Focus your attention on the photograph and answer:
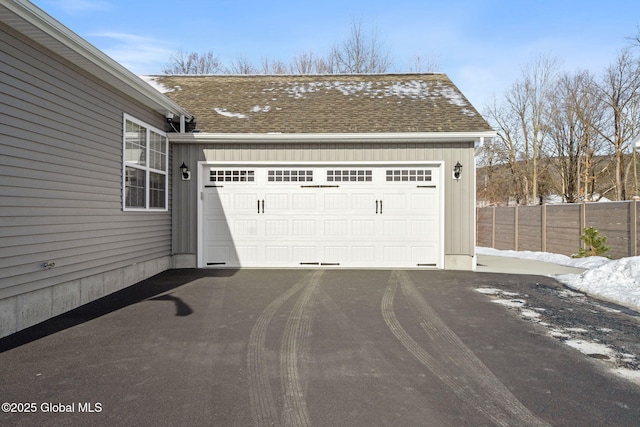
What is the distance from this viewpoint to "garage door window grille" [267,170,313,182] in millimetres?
8656

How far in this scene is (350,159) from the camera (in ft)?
28.0

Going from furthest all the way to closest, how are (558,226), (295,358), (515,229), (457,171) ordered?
(515,229) → (558,226) → (457,171) → (295,358)

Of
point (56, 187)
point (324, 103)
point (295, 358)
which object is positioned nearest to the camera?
point (295, 358)

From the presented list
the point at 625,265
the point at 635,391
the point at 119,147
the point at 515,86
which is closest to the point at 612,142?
the point at 515,86

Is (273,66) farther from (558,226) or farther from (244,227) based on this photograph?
(558,226)

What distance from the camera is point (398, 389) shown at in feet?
9.77

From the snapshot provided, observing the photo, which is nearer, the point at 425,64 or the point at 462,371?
the point at 462,371

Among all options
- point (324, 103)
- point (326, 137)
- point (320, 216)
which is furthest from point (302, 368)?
point (324, 103)

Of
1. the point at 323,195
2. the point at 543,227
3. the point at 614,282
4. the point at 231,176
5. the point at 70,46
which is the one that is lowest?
the point at 614,282

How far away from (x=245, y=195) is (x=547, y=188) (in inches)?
920

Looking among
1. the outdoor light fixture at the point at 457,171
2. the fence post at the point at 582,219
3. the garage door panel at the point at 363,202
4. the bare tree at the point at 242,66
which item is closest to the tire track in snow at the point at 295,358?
the garage door panel at the point at 363,202

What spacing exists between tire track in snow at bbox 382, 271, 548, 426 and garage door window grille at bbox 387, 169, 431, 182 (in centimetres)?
391

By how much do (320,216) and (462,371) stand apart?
220 inches

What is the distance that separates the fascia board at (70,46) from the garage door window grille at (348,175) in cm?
392
